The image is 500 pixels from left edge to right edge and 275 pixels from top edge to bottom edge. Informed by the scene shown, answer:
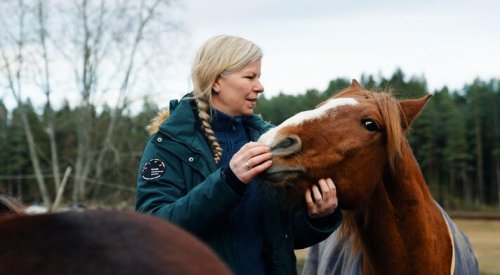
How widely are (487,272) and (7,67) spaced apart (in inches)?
764

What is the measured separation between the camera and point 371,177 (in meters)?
2.78

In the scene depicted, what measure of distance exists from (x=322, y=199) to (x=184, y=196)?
58 cm

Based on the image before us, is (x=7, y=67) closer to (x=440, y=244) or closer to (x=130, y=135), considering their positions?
→ (x=130, y=135)

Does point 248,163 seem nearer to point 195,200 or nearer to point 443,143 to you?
point 195,200

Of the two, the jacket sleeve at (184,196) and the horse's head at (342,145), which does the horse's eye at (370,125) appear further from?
the jacket sleeve at (184,196)

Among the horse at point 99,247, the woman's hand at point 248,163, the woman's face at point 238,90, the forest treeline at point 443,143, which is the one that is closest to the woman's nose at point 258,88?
the woman's face at point 238,90

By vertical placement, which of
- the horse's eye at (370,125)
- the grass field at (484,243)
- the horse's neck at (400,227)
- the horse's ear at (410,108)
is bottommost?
the grass field at (484,243)

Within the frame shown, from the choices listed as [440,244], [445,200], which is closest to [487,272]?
[440,244]

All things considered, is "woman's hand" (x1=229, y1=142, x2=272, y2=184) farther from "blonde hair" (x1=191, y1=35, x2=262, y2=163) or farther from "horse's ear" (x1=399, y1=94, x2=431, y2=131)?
"horse's ear" (x1=399, y1=94, x2=431, y2=131)

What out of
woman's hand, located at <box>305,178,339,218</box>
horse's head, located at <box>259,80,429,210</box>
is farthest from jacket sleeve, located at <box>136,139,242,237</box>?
woman's hand, located at <box>305,178,339,218</box>

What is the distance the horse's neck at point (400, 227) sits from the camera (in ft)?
9.45

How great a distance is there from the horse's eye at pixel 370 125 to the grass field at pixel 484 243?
9078mm

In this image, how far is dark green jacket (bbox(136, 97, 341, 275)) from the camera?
2.38 metres

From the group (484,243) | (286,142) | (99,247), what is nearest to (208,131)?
(286,142)
